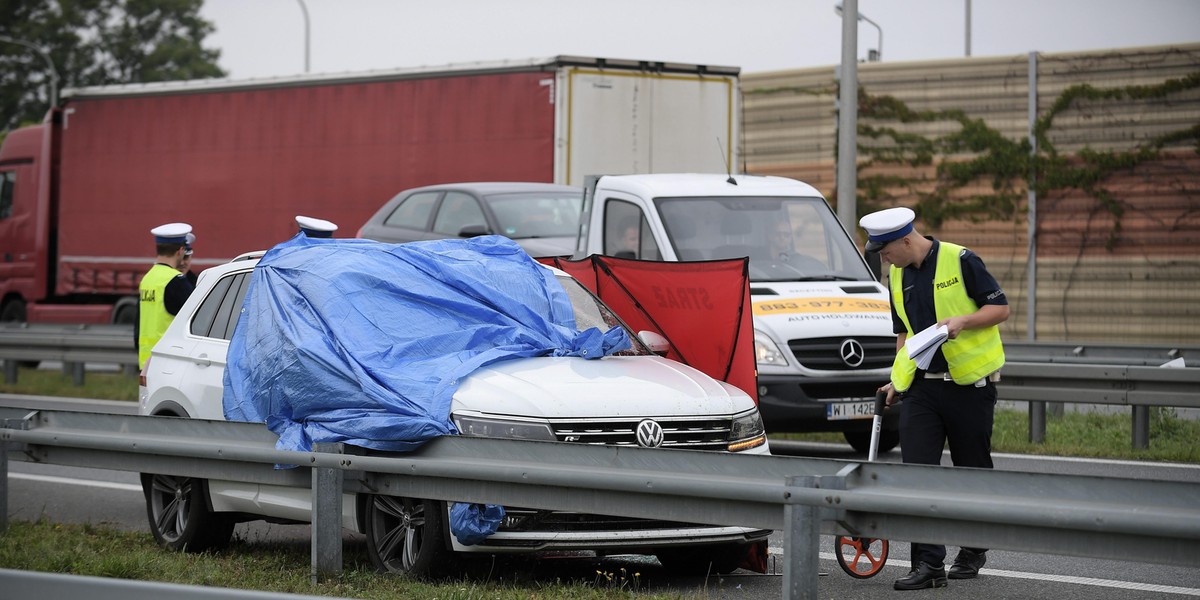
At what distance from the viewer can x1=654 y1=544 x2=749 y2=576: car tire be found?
7.51 meters

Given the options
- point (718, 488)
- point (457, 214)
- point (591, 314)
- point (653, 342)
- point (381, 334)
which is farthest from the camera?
point (457, 214)

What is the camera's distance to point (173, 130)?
22.8m

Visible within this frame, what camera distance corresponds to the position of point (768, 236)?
1240cm

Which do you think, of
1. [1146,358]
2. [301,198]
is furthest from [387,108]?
[1146,358]

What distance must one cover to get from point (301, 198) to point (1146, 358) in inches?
445

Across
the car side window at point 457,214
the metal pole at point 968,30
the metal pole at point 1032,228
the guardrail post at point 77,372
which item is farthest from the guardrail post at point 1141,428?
the metal pole at point 968,30

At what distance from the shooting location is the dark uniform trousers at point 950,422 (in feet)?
24.6

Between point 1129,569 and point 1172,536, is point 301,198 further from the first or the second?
point 1172,536

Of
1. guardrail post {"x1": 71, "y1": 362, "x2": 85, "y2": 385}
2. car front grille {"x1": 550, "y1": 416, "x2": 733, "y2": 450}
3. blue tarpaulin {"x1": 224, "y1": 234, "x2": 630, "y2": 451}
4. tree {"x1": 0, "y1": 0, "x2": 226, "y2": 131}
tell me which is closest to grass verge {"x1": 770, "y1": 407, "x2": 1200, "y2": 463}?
blue tarpaulin {"x1": 224, "y1": 234, "x2": 630, "y2": 451}

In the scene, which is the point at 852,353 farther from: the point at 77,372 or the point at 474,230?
the point at 77,372

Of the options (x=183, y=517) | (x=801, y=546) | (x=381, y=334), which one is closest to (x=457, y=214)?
(x=183, y=517)

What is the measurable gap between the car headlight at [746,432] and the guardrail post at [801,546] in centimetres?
162

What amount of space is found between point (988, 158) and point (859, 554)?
15048 millimetres

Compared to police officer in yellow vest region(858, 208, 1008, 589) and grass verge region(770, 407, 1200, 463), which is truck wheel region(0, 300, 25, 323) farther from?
police officer in yellow vest region(858, 208, 1008, 589)
